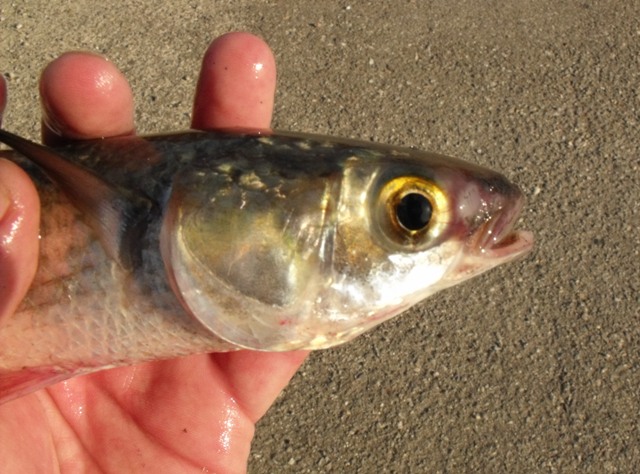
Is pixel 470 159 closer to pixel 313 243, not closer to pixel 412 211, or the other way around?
pixel 412 211

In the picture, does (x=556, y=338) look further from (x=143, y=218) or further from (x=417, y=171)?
(x=143, y=218)

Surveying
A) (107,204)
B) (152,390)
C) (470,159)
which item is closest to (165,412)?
(152,390)

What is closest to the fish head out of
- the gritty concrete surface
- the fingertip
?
the fingertip

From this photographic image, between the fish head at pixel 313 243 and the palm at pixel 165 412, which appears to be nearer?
the fish head at pixel 313 243

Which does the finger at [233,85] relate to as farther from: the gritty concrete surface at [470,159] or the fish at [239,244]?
the gritty concrete surface at [470,159]

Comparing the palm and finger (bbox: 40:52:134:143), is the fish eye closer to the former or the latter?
the palm

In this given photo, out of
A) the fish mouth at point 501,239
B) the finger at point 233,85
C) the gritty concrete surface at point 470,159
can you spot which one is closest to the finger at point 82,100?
the finger at point 233,85

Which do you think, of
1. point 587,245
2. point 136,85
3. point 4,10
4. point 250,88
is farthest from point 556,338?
point 4,10

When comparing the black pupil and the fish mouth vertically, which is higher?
the black pupil
